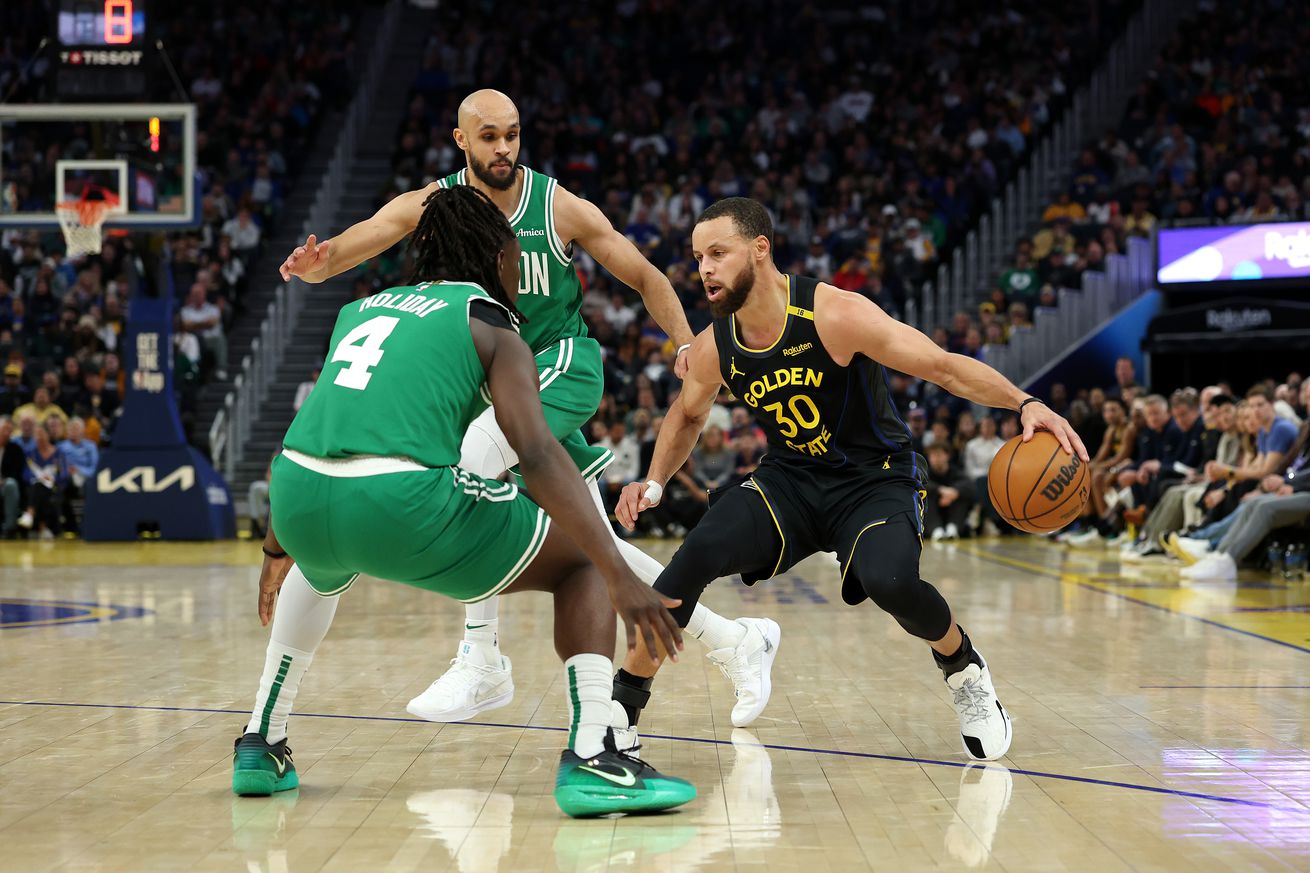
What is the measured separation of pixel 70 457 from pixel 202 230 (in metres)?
5.48

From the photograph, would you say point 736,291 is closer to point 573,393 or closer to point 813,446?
point 813,446

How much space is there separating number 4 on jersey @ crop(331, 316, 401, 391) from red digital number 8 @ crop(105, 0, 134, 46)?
12.1 m

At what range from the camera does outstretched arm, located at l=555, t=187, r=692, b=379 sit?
543cm

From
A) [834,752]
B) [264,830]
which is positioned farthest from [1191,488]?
[264,830]

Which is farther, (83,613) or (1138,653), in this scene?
(83,613)

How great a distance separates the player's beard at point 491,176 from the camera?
17.4 ft

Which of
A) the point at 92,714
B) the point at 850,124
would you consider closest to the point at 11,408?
the point at 850,124

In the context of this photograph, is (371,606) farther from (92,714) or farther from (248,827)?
(248,827)

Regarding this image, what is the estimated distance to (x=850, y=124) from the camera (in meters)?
23.6

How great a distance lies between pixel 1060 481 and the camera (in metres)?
4.72

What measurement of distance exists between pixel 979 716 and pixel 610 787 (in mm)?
1327

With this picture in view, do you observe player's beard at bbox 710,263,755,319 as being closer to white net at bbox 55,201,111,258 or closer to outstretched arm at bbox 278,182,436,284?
outstretched arm at bbox 278,182,436,284

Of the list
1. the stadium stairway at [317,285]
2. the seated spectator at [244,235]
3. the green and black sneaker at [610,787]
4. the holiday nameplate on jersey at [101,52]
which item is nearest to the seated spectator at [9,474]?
the stadium stairway at [317,285]

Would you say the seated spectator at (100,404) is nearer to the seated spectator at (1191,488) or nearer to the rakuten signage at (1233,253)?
the seated spectator at (1191,488)
